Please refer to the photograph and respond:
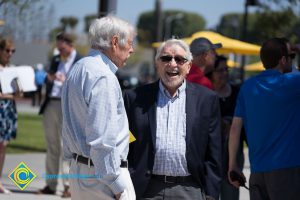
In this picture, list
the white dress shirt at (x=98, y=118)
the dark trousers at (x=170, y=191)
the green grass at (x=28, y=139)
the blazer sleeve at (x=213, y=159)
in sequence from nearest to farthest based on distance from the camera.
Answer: the white dress shirt at (x=98, y=118) < the dark trousers at (x=170, y=191) < the blazer sleeve at (x=213, y=159) < the green grass at (x=28, y=139)

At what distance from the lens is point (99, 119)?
12.9 feet

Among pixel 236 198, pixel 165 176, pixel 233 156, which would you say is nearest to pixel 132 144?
pixel 165 176

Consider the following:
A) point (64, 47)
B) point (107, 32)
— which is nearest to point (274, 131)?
point (107, 32)

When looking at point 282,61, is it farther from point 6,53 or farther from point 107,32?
point 6,53

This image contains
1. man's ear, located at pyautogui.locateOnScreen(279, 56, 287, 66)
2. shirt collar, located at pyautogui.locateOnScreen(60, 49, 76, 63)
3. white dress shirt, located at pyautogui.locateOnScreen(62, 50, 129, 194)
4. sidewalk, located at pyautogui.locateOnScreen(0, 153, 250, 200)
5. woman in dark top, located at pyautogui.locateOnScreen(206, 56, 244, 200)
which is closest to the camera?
white dress shirt, located at pyautogui.locateOnScreen(62, 50, 129, 194)

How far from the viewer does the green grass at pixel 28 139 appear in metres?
15.4

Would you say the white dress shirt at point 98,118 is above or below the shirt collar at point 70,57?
above

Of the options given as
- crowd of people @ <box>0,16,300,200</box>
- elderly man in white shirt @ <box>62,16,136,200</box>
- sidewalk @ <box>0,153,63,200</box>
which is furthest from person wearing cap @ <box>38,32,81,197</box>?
elderly man in white shirt @ <box>62,16,136,200</box>

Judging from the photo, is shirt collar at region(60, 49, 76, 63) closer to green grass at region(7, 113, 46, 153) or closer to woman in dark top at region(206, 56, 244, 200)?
woman in dark top at region(206, 56, 244, 200)

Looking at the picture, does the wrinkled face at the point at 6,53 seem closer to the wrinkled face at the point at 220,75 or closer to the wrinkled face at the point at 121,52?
the wrinkled face at the point at 220,75

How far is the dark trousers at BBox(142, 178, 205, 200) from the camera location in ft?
16.4

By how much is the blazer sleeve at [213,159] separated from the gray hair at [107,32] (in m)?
1.23

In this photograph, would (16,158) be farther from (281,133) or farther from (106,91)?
(106,91)

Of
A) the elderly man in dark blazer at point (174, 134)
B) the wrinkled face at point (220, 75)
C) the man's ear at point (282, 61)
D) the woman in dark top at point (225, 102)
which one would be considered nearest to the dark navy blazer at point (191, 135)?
the elderly man in dark blazer at point (174, 134)
